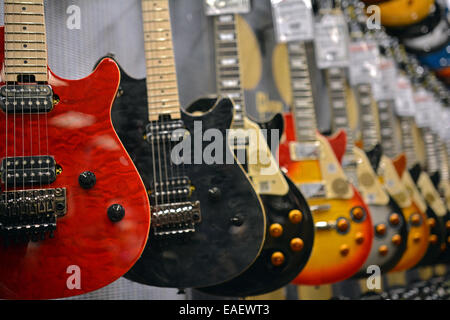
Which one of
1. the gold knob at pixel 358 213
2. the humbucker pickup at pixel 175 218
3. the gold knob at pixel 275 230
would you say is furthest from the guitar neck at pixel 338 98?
the humbucker pickup at pixel 175 218

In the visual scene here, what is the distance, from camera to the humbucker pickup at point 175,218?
1.21 metres

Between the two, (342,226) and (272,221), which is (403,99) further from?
(272,221)

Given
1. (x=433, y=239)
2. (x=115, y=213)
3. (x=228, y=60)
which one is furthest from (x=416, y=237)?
(x=115, y=213)

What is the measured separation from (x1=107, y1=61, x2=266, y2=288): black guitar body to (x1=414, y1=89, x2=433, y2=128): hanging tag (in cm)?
230

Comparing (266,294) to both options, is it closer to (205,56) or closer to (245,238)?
(245,238)

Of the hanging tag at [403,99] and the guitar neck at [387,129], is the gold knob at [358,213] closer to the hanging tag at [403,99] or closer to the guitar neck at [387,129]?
the guitar neck at [387,129]

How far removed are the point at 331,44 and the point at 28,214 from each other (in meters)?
1.59

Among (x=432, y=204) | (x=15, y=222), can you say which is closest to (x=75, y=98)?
(x=15, y=222)

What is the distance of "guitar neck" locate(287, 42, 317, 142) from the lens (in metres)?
1.84

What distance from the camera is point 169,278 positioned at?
1213 millimetres

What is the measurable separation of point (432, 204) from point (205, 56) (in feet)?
4.91

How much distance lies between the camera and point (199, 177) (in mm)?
1271

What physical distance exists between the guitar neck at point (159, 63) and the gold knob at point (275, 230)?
1.50 ft

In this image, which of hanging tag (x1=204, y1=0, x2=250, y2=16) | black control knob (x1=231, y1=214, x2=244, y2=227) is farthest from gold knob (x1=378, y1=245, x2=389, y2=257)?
hanging tag (x1=204, y1=0, x2=250, y2=16)
